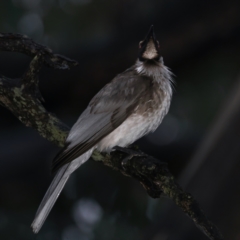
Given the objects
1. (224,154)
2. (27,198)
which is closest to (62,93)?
(27,198)

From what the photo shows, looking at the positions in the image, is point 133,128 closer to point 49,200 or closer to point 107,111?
point 107,111

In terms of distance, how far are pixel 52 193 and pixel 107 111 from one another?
55 centimetres

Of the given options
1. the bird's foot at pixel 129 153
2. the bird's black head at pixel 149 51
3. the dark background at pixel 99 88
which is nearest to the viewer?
the bird's foot at pixel 129 153

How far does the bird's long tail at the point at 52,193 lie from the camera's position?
3.29m

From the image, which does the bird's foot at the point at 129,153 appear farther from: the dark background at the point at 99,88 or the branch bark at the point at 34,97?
the dark background at the point at 99,88

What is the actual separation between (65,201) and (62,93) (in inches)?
35.1

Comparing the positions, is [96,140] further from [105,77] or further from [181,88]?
[181,88]

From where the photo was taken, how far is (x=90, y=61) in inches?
189

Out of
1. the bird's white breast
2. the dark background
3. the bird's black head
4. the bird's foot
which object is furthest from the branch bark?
the dark background

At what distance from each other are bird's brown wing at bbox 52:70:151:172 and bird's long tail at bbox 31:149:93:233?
14 centimetres

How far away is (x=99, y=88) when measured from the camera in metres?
4.84

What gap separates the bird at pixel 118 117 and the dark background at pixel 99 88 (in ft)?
2.92

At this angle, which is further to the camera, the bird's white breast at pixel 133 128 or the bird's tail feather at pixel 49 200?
the bird's white breast at pixel 133 128

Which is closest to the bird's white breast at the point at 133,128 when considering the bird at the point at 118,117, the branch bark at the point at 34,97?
the bird at the point at 118,117
